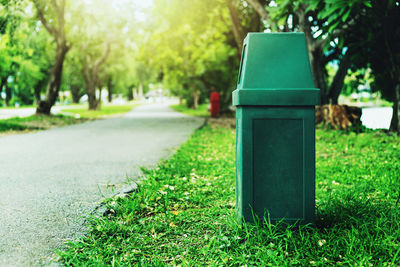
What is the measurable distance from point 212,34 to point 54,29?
8333mm

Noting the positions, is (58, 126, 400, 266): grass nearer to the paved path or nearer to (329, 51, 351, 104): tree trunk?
the paved path

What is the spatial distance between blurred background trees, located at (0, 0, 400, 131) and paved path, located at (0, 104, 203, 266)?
14.8 ft

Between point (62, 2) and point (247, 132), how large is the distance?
17.8 metres

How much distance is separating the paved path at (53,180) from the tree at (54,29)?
972cm

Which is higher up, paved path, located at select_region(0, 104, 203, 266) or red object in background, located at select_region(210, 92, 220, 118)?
red object in background, located at select_region(210, 92, 220, 118)

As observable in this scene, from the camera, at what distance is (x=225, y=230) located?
10.5ft

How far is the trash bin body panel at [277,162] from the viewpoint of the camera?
297 cm

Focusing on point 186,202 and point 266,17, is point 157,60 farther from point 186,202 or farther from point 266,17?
point 186,202

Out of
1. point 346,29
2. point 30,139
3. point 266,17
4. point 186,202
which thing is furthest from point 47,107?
point 186,202

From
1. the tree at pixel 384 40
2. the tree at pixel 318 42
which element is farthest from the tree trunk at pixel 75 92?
the tree at pixel 384 40

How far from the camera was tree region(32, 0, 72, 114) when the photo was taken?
17828 mm

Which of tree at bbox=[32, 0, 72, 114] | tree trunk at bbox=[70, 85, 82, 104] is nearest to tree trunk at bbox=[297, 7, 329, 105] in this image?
tree at bbox=[32, 0, 72, 114]

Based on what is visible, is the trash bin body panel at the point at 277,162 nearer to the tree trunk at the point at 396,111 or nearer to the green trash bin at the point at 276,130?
the green trash bin at the point at 276,130

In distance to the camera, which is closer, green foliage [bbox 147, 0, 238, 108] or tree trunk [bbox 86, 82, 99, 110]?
green foliage [bbox 147, 0, 238, 108]
